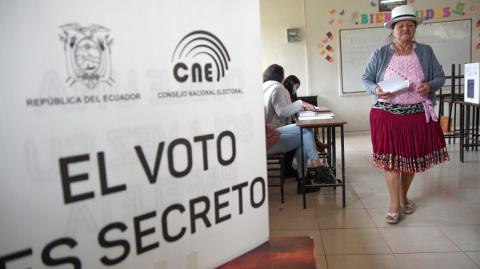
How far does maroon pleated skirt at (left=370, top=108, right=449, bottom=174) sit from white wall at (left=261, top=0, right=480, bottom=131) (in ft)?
12.8

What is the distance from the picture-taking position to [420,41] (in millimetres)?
5730

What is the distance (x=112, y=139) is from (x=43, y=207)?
0.51 ft

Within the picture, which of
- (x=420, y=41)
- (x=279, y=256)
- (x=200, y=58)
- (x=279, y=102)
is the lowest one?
(x=279, y=256)

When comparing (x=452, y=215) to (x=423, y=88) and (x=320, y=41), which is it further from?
(x=320, y=41)

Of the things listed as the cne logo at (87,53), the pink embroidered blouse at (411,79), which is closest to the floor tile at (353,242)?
the pink embroidered blouse at (411,79)

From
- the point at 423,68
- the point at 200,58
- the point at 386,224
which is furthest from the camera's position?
the point at 386,224

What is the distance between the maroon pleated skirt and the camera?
222 cm

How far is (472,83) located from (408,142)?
2048mm

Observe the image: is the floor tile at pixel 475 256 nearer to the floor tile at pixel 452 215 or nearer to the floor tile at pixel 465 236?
the floor tile at pixel 465 236

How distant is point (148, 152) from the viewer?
70 cm

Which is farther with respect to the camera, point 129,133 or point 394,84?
point 394,84

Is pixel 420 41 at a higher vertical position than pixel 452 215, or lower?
higher

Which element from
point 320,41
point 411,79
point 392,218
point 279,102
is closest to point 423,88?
point 411,79

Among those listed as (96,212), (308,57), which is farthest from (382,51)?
(308,57)
